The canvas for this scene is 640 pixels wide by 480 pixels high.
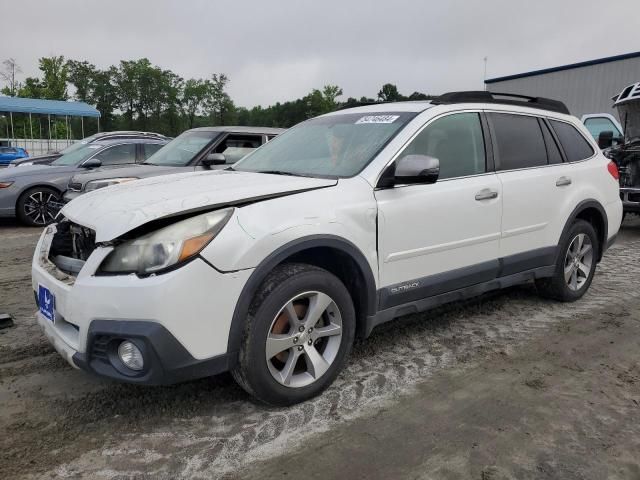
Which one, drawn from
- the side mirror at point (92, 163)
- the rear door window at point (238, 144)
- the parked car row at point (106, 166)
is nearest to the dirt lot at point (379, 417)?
the parked car row at point (106, 166)

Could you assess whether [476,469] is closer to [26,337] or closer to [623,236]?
[26,337]

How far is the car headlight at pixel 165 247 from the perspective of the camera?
2463 millimetres

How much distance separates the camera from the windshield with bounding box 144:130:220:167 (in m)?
7.57

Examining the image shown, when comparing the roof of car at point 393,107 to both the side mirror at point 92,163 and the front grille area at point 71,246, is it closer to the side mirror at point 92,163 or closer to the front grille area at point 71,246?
the front grille area at point 71,246

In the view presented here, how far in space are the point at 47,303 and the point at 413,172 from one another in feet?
7.15

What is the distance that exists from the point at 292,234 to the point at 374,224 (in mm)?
595

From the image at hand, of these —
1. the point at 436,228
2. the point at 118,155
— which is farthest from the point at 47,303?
the point at 118,155

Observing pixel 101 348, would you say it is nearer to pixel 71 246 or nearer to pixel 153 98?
pixel 71 246

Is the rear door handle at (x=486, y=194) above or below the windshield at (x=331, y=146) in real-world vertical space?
below

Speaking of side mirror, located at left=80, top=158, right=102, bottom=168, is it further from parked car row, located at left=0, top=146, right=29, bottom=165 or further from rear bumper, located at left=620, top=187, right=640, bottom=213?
parked car row, located at left=0, top=146, right=29, bottom=165

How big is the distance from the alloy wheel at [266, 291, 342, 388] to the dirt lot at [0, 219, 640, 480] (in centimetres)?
20

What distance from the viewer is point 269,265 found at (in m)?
2.66

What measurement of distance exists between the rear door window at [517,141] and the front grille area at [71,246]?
284 centimetres

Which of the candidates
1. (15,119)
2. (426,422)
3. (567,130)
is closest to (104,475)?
(426,422)
